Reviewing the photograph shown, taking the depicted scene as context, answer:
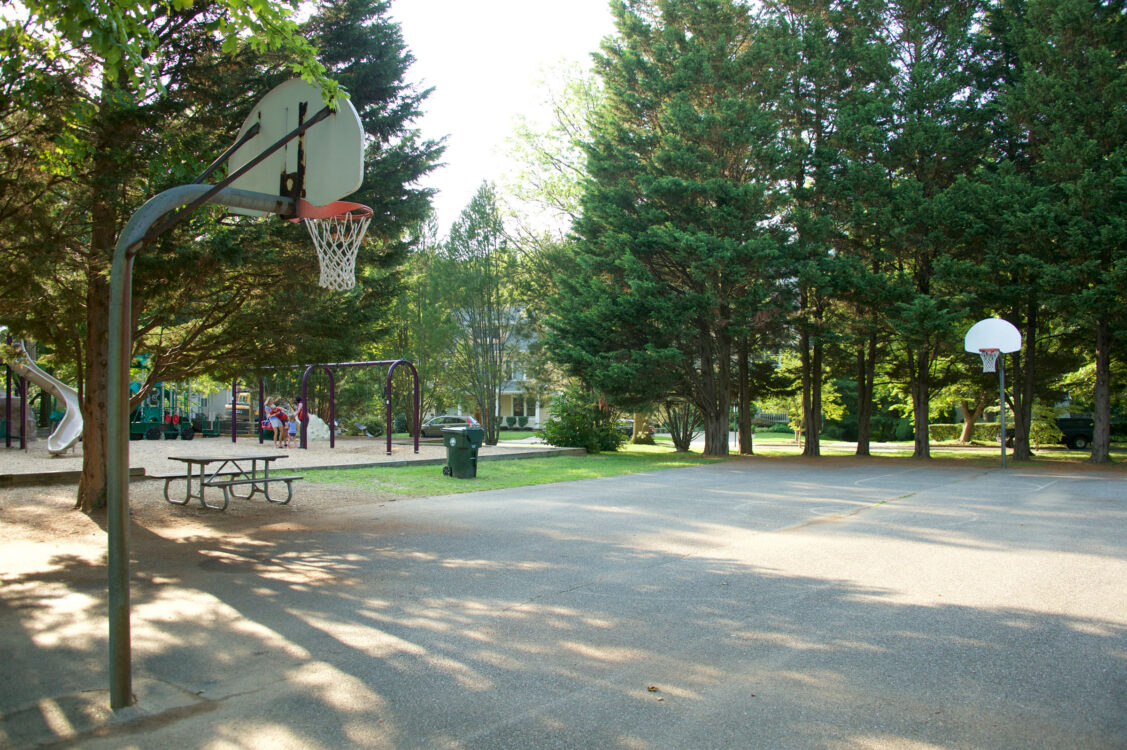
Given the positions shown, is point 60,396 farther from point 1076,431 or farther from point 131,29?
point 1076,431

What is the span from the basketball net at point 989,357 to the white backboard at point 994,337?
21cm

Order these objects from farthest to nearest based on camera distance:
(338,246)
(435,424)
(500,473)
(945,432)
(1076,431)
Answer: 1. (945,432)
2. (435,424)
3. (1076,431)
4. (500,473)
5. (338,246)

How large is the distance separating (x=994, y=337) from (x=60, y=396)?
28.3 m

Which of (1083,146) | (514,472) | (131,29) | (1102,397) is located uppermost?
(1083,146)

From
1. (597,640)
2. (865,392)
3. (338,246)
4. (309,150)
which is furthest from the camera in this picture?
(865,392)

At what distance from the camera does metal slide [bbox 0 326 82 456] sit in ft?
64.1

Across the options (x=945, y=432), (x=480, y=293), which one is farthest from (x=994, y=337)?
(x=945, y=432)

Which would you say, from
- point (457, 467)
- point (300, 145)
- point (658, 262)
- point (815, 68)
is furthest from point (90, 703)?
point (815, 68)

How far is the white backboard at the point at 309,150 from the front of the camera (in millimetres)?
5973

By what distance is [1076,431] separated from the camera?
33.8 meters

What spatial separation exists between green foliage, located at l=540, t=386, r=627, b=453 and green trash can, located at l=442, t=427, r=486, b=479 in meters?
10.5

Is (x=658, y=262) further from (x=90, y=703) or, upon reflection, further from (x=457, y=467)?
(x=90, y=703)

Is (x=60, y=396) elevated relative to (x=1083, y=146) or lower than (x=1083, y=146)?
lower

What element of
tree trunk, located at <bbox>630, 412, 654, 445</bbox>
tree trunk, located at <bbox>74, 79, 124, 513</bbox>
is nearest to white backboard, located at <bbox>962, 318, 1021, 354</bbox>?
tree trunk, located at <bbox>630, 412, 654, 445</bbox>
